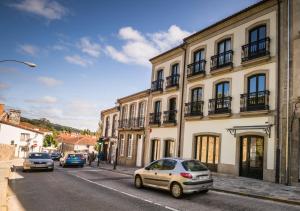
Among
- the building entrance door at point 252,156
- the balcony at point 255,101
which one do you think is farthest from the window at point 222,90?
the building entrance door at point 252,156

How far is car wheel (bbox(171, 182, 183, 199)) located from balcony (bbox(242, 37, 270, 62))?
9536 mm

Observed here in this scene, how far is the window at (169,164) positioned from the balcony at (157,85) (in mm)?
13908

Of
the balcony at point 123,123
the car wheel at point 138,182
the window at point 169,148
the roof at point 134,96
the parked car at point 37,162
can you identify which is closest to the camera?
the car wheel at point 138,182

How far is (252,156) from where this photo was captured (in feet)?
51.0

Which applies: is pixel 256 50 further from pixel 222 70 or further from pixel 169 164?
pixel 169 164

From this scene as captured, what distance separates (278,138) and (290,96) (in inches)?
90.2

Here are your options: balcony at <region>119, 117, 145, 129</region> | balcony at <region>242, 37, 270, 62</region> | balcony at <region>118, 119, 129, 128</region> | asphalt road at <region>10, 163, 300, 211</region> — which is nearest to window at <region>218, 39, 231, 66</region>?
balcony at <region>242, 37, 270, 62</region>

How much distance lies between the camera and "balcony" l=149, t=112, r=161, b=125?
2462 centimetres

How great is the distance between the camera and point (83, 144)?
81.2 metres

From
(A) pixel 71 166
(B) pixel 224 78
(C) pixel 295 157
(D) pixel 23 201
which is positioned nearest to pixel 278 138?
(C) pixel 295 157

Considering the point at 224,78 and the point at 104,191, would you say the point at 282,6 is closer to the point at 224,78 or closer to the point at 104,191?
the point at 224,78

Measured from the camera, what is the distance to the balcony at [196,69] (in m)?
19.9

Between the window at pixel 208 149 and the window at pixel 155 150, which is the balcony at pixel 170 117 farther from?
the window at pixel 208 149

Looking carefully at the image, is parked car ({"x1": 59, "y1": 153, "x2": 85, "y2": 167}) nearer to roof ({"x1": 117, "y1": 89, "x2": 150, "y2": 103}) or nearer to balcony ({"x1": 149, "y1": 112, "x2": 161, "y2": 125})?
balcony ({"x1": 149, "y1": 112, "x2": 161, "y2": 125})
